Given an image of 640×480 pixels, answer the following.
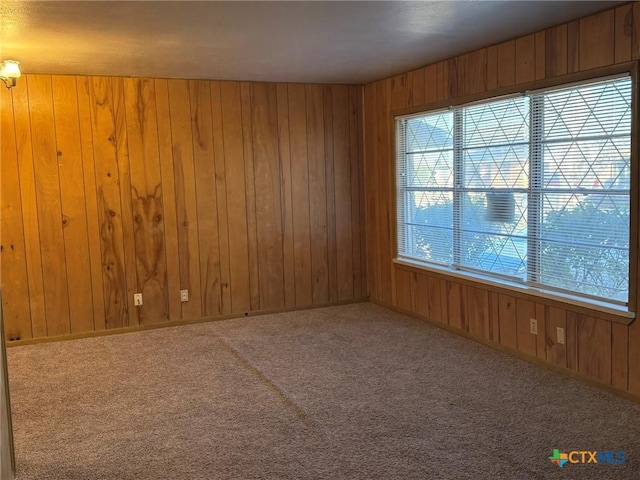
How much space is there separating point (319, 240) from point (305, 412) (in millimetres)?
2854

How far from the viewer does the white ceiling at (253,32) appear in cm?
315

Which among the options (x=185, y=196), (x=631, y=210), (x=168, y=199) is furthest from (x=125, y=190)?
(x=631, y=210)

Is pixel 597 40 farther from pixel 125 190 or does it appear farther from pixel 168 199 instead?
pixel 125 190

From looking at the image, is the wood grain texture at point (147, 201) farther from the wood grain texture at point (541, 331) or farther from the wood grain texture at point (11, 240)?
the wood grain texture at point (541, 331)

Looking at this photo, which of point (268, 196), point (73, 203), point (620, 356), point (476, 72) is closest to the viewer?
point (620, 356)

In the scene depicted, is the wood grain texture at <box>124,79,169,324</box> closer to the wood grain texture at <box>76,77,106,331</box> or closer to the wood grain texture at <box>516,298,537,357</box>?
the wood grain texture at <box>76,77,106,331</box>

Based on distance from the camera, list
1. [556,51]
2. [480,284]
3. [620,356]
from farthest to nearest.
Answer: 1. [480,284]
2. [556,51]
3. [620,356]

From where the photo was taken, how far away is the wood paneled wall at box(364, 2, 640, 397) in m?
3.46

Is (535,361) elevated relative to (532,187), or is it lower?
lower

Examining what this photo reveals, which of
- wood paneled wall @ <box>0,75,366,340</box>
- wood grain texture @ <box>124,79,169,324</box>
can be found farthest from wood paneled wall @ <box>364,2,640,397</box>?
wood grain texture @ <box>124,79,169,324</box>

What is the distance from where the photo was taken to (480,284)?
15.1ft

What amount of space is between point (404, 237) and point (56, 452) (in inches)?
141

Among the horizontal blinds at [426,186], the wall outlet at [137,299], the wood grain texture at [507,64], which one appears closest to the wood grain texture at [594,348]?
the horizontal blinds at [426,186]

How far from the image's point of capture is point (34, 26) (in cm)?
335
